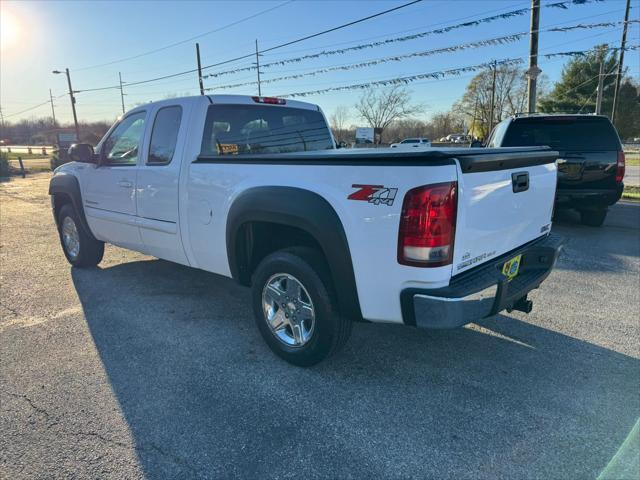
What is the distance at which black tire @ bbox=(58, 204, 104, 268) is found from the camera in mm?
5469

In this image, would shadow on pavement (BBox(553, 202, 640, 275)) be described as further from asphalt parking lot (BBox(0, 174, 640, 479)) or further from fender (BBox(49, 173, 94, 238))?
fender (BBox(49, 173, 94, 238))

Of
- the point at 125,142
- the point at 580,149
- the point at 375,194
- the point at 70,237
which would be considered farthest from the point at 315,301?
the point at 580,149

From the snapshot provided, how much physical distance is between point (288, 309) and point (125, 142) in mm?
2830

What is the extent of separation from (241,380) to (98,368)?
3.60 ft

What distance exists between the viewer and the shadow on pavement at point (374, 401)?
7.27 feet

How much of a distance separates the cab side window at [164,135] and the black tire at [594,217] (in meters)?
7.21

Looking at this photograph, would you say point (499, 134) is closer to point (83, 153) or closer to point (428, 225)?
point (428, 225)

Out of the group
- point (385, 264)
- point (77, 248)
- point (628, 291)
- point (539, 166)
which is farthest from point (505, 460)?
point (77, 248)

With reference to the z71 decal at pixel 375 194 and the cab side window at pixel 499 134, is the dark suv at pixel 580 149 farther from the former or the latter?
the z71 decal at pixel 375 194

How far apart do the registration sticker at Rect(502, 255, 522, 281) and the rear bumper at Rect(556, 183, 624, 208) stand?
477 cm

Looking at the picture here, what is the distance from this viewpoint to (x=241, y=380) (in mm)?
2982

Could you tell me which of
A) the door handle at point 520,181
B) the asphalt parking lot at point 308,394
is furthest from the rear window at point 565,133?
the door handle at point 520,181

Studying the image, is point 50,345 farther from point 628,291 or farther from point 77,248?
point 628,291

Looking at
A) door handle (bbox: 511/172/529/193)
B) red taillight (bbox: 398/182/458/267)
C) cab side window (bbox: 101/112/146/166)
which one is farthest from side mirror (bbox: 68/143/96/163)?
door handle (bbox: 511/172/529/193)
